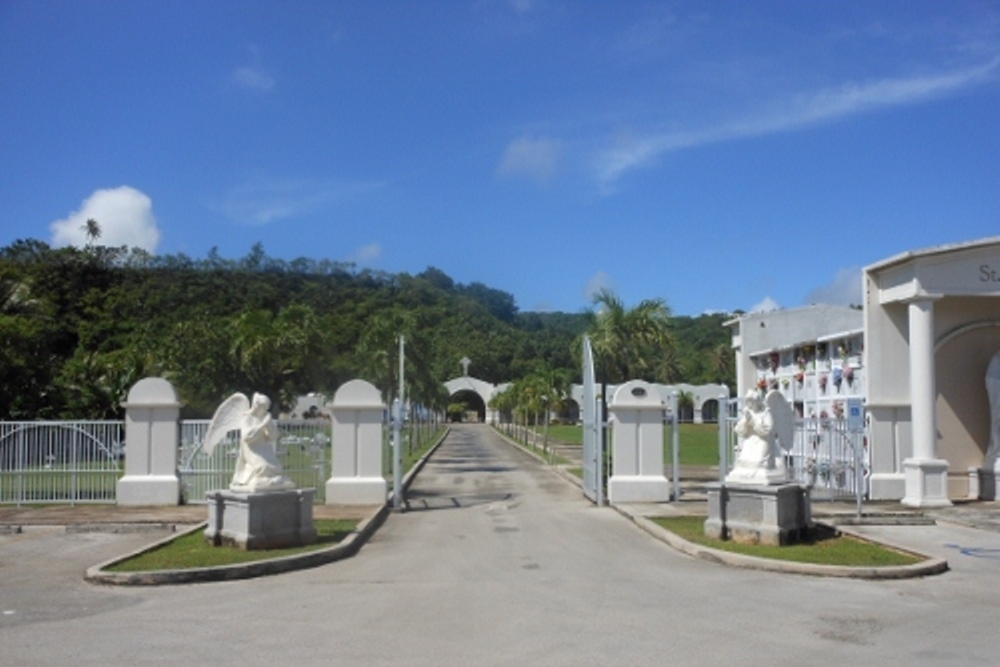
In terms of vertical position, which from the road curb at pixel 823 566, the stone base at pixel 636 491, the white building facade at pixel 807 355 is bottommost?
the road curb at pixel 823 566

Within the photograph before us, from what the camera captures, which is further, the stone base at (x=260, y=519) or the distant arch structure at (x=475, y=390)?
the distant arch structure at (x=475, y=390)

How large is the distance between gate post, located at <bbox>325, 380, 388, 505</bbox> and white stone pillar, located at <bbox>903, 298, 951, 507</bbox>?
423 inches

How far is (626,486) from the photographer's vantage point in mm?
20781

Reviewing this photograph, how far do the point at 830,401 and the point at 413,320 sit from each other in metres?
19.9

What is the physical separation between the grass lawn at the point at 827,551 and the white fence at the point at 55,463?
12.7 meters

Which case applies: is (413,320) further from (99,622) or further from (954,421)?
(99,622)

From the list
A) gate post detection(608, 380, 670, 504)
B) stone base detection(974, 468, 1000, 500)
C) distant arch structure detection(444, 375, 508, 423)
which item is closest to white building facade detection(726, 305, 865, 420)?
gate post detection(608, 380, 670, 504)

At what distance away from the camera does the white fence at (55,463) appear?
20516mm

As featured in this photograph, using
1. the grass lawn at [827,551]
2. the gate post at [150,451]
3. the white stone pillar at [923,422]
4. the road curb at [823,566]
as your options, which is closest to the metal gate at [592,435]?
the grass lawn at [827,551]

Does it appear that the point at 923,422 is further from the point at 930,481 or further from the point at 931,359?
the point at 931,359

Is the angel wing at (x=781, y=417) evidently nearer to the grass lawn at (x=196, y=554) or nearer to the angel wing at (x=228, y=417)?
the grass lawn at (x=196, y=554)

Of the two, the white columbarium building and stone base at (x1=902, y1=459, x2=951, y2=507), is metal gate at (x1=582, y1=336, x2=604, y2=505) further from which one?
stone base at (x1=902, y1=459, x2=951, y2=507)

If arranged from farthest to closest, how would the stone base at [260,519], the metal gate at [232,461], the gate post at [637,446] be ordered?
1. the gate post at [637,446]
2. the metal gate at [232,461]
3. the stone base at [260,519]

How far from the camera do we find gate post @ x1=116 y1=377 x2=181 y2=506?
2008 cm
